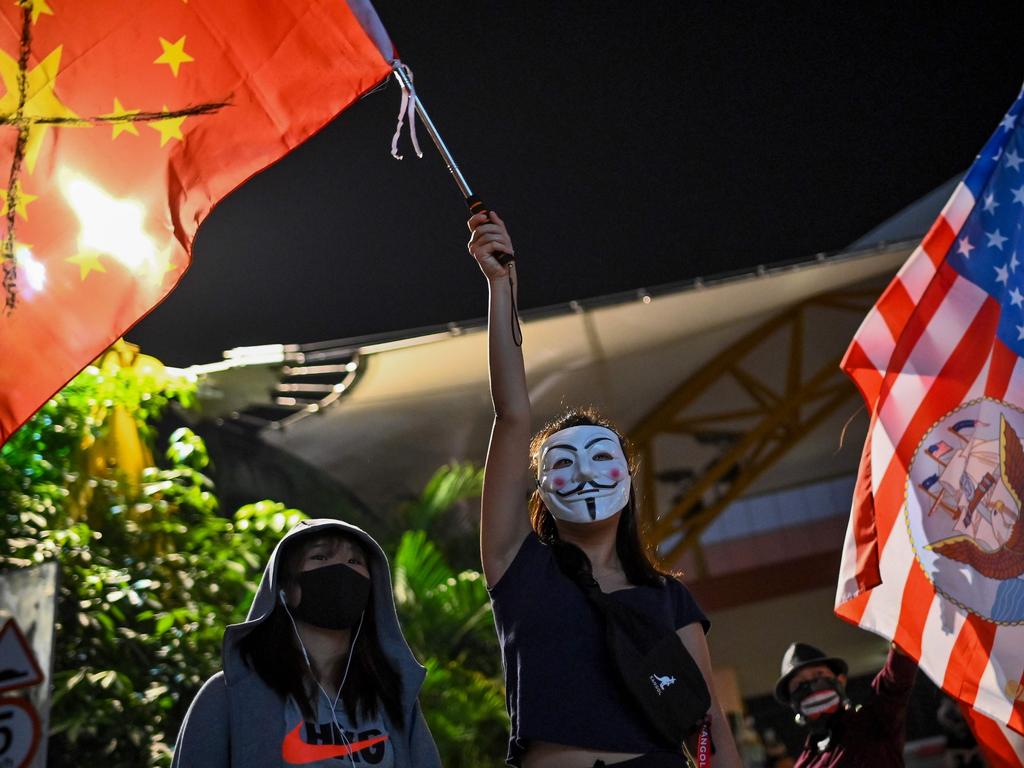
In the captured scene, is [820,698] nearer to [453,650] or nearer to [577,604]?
[577,604]

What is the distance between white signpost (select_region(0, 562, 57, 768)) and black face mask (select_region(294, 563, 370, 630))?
0.91 m

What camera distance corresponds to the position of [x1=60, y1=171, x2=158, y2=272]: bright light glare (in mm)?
2750

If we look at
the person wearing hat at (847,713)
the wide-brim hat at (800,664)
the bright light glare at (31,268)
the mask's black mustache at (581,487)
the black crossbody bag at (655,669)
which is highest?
the bright light glare at (31,268)

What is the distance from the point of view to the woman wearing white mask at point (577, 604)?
7.06 ft

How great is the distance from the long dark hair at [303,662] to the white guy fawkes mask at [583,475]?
512 mm

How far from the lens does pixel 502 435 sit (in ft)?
7.70

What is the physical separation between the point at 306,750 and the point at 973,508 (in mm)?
2451

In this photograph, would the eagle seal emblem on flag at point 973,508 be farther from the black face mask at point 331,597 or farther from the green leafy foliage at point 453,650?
the green leafy foliage at point 453,650

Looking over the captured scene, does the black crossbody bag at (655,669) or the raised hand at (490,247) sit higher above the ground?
the raised hand at (490,247)

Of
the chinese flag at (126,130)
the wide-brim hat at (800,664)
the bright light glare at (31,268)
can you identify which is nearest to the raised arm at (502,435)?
the chinese flag at (126,130)

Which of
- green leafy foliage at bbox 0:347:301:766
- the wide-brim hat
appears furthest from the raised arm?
green leafy foliage at bbox 0:347:301:766

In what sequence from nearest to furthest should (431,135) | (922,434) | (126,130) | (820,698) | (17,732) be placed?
1. (431,135)
2. (126,130)
3. (17,732)
4. (922,434)
5. (820,698)

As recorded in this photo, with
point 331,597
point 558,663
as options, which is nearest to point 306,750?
point 331,597

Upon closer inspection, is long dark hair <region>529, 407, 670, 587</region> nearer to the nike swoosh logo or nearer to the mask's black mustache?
the mask's black mustache
